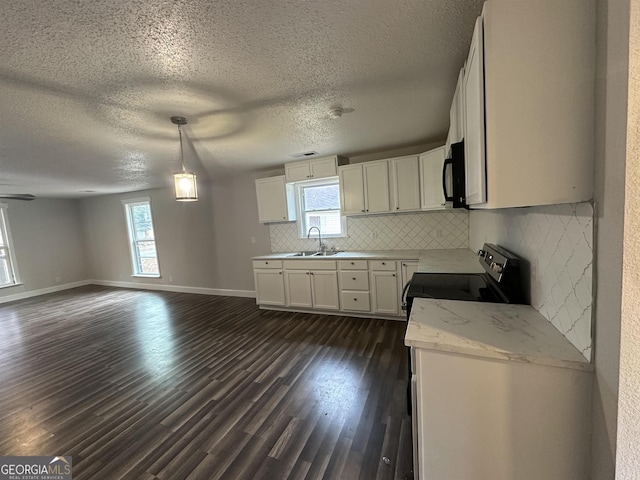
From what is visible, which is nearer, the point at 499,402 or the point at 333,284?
the point at 499,402

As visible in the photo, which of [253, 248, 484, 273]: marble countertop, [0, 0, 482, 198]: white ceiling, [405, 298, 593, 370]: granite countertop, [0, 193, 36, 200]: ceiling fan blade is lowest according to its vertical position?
[253, 248, 484, 273]: marble countertop

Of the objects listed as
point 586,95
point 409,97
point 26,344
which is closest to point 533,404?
point 586,95

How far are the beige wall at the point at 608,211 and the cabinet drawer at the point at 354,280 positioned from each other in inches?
108

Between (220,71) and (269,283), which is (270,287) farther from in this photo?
(220,71)

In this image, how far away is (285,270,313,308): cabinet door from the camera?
3957 mm

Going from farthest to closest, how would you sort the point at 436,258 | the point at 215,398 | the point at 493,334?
the point at 436,258 → the point at 215,398 → the point at 493,334

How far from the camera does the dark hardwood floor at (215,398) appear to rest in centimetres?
158

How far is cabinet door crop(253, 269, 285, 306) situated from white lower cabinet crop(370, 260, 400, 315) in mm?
1514

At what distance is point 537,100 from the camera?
892mm

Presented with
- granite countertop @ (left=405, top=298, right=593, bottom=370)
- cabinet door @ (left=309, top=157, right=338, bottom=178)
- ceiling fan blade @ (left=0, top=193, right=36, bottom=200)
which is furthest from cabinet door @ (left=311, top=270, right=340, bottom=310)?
ceiling fan blade @ (left=0, top=193, right=36, bottom=200)

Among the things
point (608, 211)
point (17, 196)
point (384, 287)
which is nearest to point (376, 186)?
→ point (384, 287)

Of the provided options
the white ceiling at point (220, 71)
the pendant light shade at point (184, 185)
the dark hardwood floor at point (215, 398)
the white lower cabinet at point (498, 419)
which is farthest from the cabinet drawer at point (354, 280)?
the white lower cabinet at point (498, 419)

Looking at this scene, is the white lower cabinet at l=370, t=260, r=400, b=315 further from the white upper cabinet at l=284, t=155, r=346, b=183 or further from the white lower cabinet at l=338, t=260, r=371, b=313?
the white upper cabinet at l=284, t=155, r=346, b=183

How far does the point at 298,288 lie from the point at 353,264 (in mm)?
1000
